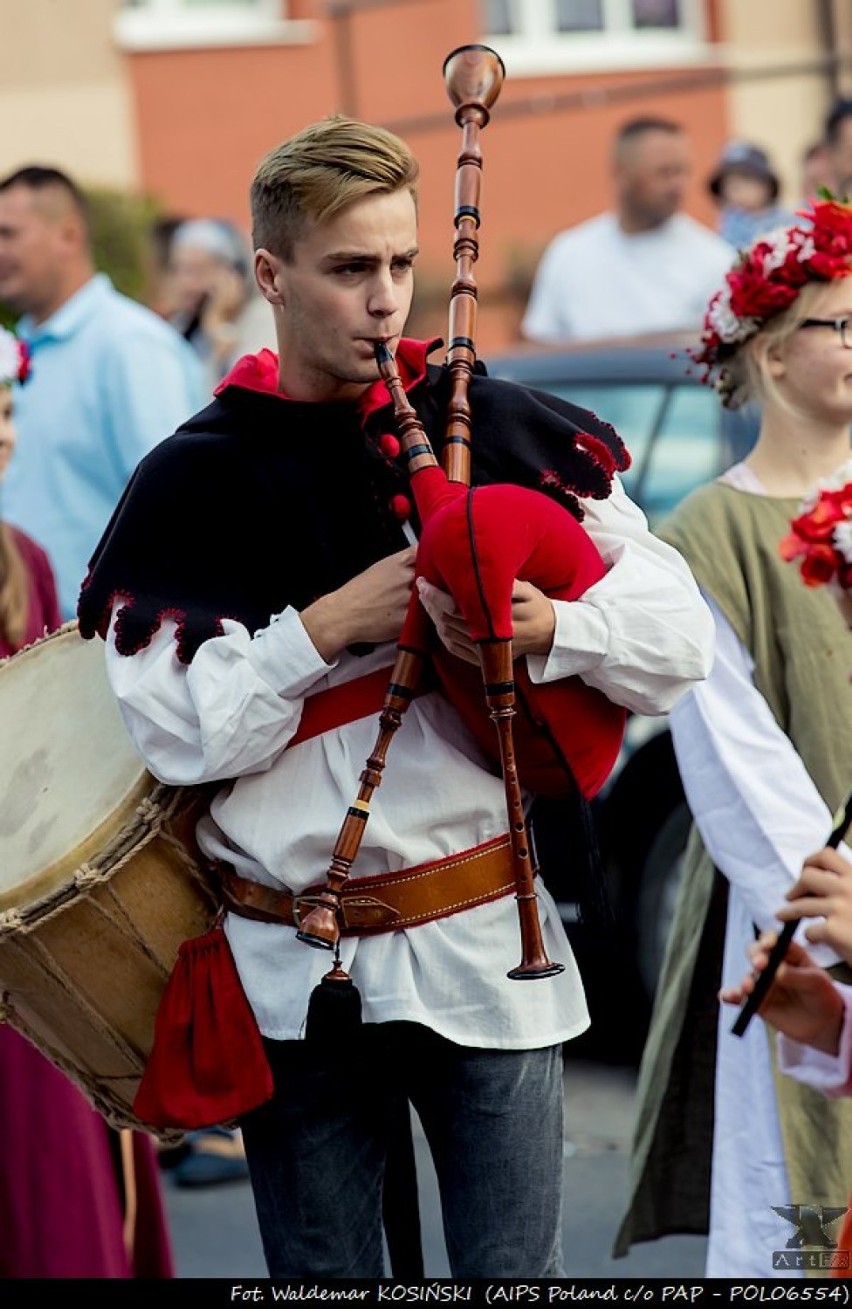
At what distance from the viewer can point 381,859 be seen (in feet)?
9.71

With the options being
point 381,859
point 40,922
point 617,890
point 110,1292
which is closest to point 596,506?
point 381,859

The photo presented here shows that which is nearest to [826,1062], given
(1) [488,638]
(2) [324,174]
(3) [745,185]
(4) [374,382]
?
(1) [488,638]

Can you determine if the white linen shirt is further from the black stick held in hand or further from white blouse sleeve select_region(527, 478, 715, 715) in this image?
the black stick held in hand

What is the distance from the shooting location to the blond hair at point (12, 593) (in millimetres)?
4441

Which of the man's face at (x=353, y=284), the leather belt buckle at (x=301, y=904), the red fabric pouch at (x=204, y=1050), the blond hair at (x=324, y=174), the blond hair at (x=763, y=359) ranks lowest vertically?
the red fabric pouch at (x=204, y=1050)

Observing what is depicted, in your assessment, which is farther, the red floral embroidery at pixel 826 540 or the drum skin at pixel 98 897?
the drum skin at pixel 98 897

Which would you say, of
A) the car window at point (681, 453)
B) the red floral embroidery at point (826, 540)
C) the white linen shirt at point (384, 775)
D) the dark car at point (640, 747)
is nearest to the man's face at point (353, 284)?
the white linen shirt at point (384, 775)

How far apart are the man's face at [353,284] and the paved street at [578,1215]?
2349 mm

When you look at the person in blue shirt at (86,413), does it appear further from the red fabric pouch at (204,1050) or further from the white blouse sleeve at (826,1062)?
the white blouse sleeve at (826,1062)

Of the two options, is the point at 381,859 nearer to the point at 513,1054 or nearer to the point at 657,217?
the point at 513,1054

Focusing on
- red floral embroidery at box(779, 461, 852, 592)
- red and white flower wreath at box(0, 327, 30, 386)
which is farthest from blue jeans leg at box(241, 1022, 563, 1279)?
red and white flower wreath at box(0, 327, 30, 386)

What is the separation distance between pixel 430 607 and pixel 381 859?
372mm

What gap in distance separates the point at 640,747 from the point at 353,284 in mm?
3294

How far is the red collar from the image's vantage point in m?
3.03
